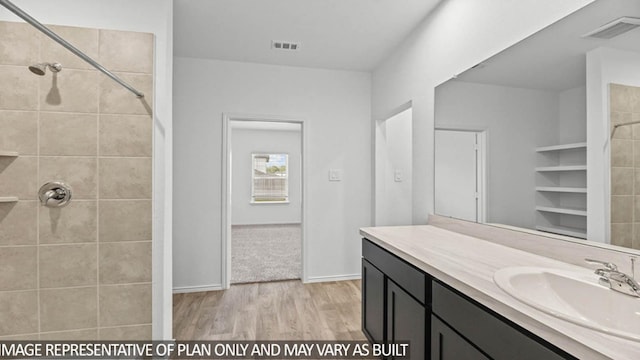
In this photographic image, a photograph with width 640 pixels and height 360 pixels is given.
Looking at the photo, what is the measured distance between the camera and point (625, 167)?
114 centimetres

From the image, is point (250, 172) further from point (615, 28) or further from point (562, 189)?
point (615, 28)

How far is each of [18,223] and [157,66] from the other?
117 cm

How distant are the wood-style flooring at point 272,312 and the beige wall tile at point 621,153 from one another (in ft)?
6.05

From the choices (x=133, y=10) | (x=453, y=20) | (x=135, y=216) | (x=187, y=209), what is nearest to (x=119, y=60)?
(x=133, y=10)

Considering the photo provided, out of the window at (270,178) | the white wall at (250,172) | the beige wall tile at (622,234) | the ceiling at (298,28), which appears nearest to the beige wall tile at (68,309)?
the ceiling at (298,28)

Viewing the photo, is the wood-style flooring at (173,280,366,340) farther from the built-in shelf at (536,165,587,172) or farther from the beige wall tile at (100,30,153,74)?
the beige wall tile at (100,30,153,74)

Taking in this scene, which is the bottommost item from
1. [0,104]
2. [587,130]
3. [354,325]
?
[354,325]

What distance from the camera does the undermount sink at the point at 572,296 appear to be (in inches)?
35.0

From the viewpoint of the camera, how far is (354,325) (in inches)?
96.1

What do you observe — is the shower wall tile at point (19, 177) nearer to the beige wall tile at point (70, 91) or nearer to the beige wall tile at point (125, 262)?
the beige wall tile at point (70, 91)

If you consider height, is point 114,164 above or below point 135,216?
above

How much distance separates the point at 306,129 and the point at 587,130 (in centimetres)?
255

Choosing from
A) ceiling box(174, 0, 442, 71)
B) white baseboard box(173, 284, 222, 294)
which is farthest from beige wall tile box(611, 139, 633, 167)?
white baseboard box(173, 284, 222, 294)

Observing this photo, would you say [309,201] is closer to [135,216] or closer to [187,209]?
[187,209]
